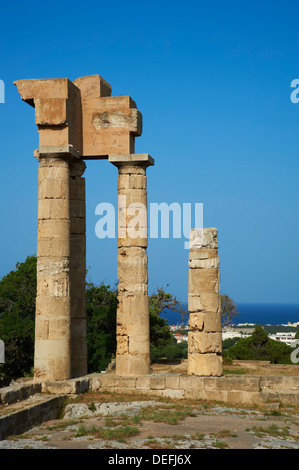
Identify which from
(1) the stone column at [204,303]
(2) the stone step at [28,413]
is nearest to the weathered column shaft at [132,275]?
(1) the stone column at [204,303]

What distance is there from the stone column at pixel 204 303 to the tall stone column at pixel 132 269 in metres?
1.66

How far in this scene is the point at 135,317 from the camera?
21.4m

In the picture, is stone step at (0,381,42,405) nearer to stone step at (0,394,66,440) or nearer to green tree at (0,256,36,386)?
stone step at (0,394,66,440)

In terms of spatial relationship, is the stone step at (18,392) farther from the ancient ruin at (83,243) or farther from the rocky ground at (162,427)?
the rocky ground at (162,427)

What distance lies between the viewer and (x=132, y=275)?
2166cm

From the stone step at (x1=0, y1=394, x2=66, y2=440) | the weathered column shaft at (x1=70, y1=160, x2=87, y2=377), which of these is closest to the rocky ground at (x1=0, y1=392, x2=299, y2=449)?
the stone step at (x1=0, y1=394, x2=66, y2=440)

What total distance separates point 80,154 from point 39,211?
278 centimetres

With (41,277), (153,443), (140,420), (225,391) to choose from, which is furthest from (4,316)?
(153,443)

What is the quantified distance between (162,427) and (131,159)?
33.5ft

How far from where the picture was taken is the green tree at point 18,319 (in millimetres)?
33875

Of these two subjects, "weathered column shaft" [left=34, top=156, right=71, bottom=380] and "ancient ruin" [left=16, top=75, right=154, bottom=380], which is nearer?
"weathered column shaft" [left=34, top=156, right=71, bottom=380]

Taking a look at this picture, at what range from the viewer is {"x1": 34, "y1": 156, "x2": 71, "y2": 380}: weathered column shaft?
20.1 meters

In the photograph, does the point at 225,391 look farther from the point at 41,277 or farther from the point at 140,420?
the point at 41,277

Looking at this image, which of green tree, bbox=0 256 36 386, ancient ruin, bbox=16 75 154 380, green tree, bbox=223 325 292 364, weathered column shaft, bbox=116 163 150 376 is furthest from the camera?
green tree, bbox=223 325 292 364
